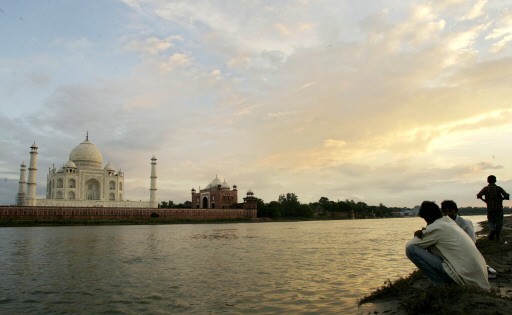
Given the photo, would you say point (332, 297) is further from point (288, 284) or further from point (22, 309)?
point (22, 309)

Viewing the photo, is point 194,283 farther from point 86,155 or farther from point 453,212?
point 86,155

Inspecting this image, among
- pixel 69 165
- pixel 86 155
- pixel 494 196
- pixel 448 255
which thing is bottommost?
pixel 448 255

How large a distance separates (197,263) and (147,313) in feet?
24.2

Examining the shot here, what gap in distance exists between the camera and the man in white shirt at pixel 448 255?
5.92 meters

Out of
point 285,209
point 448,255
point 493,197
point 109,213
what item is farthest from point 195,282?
point 285,209

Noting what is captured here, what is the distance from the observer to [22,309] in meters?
8.38

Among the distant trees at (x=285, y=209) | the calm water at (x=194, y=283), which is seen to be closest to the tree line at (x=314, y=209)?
the distant trees at (x=285, y=209)

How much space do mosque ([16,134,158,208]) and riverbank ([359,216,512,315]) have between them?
3152 inches

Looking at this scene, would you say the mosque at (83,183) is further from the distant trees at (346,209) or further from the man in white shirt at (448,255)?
the man in white shirt at (448,255)

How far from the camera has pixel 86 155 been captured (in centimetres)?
9019

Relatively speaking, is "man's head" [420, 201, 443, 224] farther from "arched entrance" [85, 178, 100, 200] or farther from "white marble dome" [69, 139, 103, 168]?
"white marble dome" [69, 139, 103, 168]

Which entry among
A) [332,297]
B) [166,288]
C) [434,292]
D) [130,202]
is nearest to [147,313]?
[166,288]

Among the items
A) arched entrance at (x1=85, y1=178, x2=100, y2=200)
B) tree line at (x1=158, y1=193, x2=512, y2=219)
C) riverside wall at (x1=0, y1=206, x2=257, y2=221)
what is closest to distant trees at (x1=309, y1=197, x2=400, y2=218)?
tree line at (x1=158, y1=193, x2=512, y2=219)

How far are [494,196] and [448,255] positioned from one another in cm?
696
